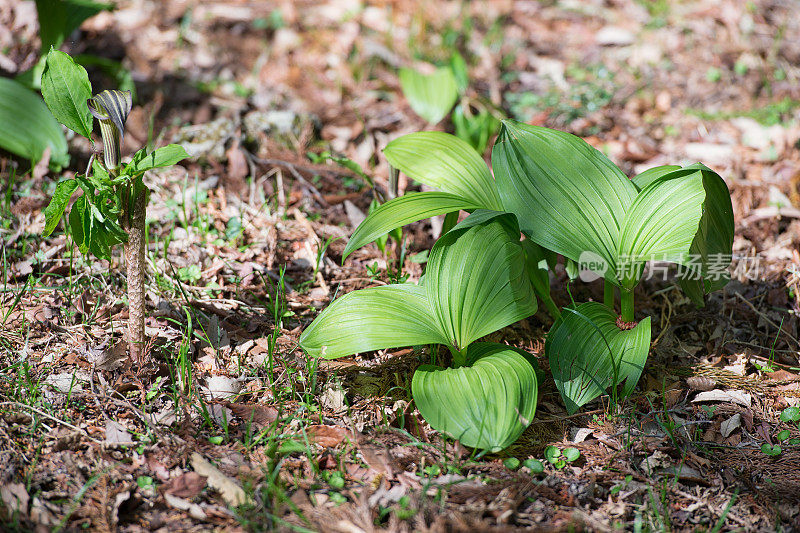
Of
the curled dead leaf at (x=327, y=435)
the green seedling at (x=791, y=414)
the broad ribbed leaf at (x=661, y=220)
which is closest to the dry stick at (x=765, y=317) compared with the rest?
the green seedling at (x=791, y=414)

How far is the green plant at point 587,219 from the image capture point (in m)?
2.00

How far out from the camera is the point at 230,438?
1.94m

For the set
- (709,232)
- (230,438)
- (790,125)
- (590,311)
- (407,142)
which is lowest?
(230,438)

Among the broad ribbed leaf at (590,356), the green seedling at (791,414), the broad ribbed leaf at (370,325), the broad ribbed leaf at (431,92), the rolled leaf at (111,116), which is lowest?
the green seedling at (791,414)

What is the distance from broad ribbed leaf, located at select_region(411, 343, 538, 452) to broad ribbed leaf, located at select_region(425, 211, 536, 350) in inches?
4.5

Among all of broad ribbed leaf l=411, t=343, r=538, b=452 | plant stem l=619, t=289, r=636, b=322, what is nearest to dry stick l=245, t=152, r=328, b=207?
broad ribbed leaf l=411, t=343, r=538, b=452

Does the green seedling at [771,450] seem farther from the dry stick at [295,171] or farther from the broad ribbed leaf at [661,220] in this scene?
the dry stick at [295,171]

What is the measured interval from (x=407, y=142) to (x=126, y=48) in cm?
244

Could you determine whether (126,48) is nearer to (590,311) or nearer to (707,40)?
(590,311)

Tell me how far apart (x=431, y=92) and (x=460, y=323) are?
197cm

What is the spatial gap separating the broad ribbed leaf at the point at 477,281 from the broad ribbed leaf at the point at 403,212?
0.14 metres

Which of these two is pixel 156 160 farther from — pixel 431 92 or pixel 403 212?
pixel 431 92

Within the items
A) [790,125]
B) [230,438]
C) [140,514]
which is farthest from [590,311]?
[790,125]

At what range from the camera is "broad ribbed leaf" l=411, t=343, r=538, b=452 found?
1.81 metres
